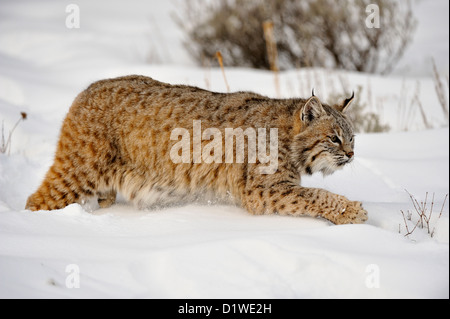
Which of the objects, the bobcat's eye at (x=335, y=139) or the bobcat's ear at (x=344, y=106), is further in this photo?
Answer: the bobcat's ear at (x=344, y=106)

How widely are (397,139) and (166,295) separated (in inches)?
145

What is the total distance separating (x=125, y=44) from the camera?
39.8 feet

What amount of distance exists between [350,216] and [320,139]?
1.86 ft

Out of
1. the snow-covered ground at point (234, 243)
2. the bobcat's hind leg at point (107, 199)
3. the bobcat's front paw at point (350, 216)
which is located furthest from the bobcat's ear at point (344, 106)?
the bobcat's hind leg at point (107, 199)

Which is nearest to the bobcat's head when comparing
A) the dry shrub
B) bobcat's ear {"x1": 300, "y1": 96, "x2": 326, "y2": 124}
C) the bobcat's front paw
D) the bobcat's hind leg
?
bobcat's ear {"x1": 300, "y1": 96, "x2": 326, "y2": 124}

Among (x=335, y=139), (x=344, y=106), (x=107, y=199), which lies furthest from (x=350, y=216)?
(x=107, y=199)

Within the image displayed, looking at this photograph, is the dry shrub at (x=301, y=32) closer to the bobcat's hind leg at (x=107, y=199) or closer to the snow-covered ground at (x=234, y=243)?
the snow-covered ground at (x=234, y=243)

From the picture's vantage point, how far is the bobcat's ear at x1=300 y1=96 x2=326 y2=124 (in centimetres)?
365

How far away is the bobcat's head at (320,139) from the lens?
368 cm

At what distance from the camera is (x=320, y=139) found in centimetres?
370

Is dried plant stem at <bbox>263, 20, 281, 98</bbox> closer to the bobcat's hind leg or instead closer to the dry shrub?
the dry shrub

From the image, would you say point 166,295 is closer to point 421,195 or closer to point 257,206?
point 257,206

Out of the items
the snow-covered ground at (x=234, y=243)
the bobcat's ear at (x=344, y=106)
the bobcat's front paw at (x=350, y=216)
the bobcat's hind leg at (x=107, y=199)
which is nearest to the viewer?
the snow-covered ground at (x=234, y=243)

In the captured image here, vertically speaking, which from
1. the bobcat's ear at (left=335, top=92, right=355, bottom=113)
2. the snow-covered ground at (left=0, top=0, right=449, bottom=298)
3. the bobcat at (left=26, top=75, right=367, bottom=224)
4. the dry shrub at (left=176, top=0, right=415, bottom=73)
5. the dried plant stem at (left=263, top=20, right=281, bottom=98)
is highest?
the dry shrub at (left=176, top=0, right=415, bottom=73)
